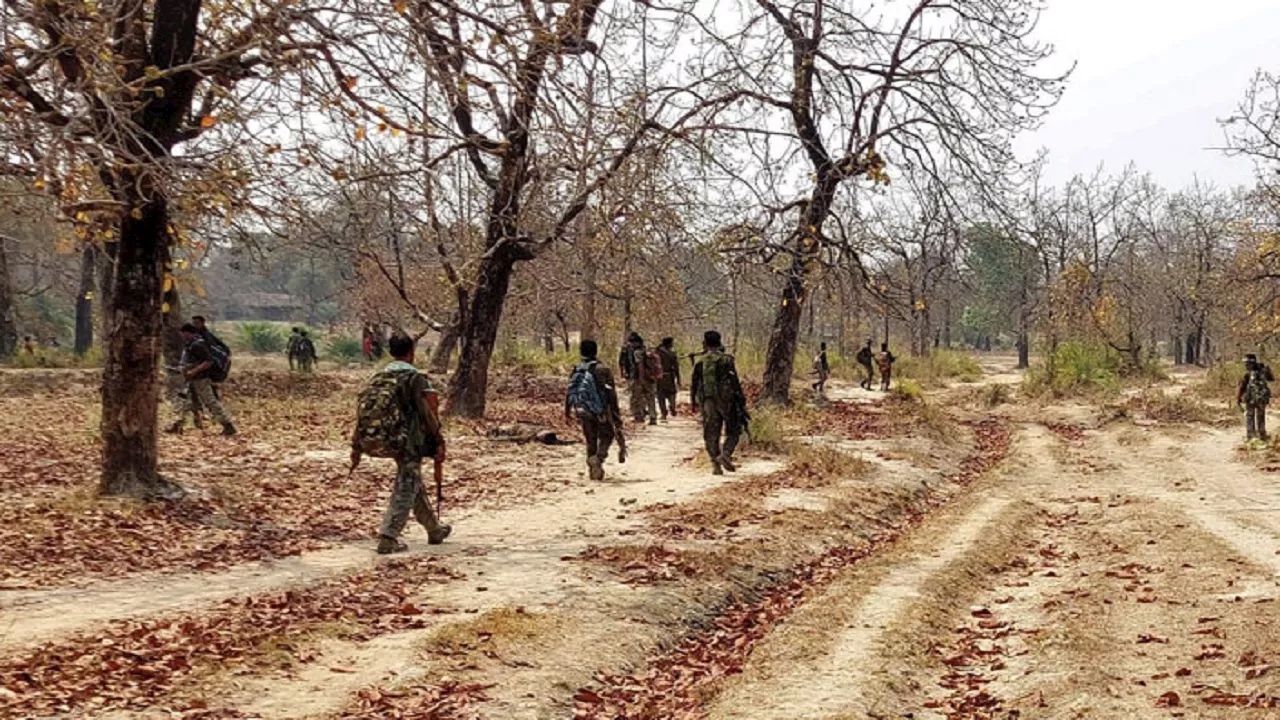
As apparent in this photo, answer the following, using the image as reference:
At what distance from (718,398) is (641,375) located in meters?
7.26

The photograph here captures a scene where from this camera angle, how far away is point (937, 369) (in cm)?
4275

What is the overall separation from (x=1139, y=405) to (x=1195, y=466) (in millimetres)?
9805

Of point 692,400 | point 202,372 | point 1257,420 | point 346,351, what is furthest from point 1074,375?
point 346,351

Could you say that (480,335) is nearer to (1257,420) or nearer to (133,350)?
(133,350)

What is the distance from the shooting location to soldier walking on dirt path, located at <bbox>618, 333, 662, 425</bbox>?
2033cm

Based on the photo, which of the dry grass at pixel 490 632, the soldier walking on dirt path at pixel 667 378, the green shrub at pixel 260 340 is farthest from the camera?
the green shrub at pixel 260 340

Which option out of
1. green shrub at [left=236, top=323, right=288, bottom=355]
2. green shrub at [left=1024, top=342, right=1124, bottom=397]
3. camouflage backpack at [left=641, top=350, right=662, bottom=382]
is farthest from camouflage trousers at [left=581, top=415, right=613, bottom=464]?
green shrub at [left=236, top=323, right=288, bottom=355]

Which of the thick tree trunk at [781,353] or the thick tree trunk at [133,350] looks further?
the thick tree trunk at [781,353]

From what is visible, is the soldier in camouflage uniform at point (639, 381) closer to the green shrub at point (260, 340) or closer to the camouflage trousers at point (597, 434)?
the camouflage trousers at point (597, 434)

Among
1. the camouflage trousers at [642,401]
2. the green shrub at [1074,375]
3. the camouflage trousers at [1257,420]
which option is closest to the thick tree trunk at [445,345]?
the camouflage trousers at [642,401]

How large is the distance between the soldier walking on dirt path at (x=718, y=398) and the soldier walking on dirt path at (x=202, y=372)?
6.92 meters

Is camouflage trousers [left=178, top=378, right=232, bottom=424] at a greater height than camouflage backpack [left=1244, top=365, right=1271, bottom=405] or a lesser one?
lesser

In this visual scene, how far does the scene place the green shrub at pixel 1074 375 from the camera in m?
30.4

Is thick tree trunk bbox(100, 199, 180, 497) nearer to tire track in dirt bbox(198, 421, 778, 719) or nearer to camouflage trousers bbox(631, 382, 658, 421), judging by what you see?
tire track in dirt bbox(198, 421, 778, 719)
